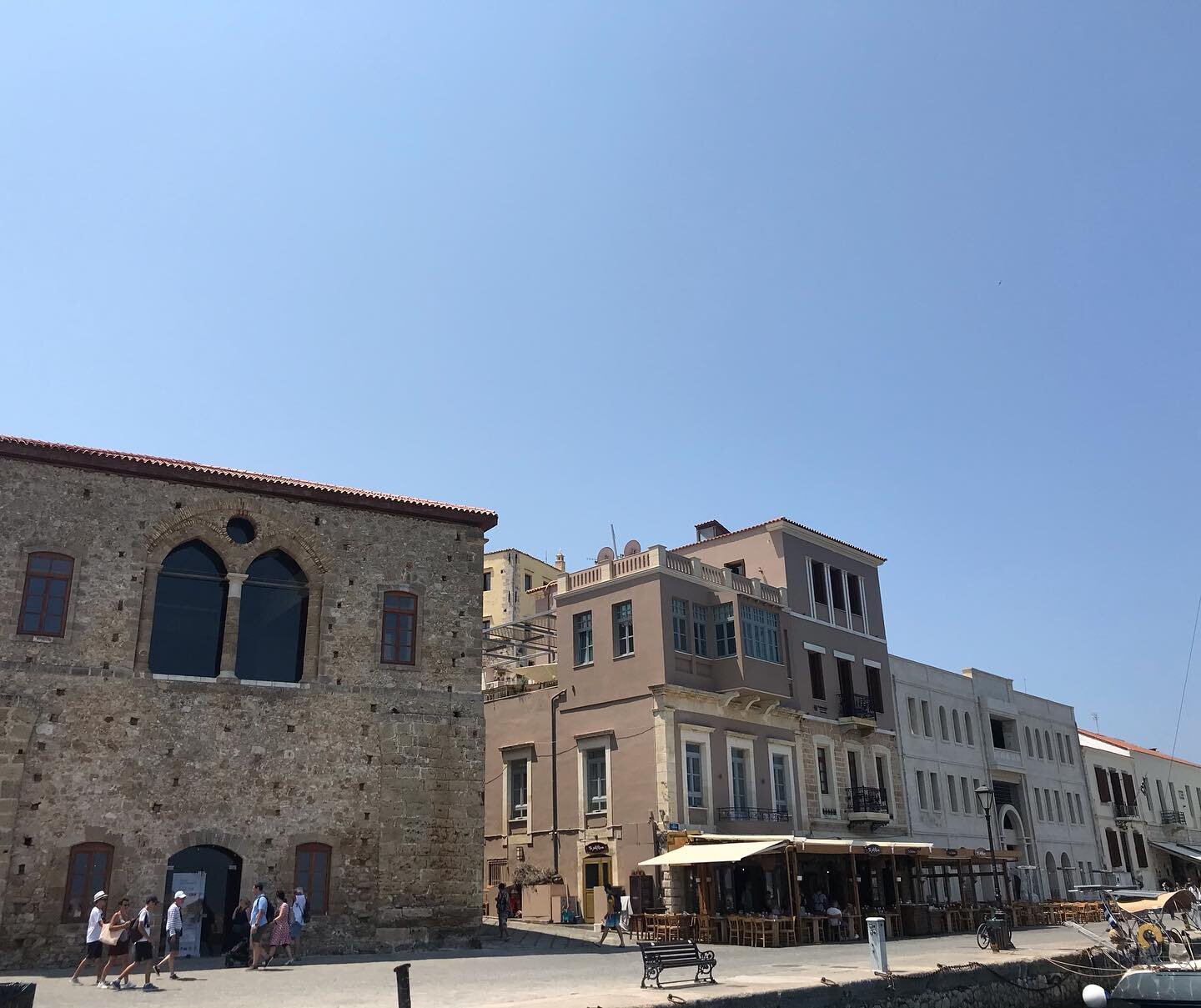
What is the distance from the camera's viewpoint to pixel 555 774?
1307 inches

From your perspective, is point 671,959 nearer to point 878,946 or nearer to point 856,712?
point 878,946

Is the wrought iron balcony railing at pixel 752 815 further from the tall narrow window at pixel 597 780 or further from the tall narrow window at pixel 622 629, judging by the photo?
the tall narrow window at pixel 622 629

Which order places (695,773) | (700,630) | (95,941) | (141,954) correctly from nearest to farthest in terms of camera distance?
1. (141,954)
2. (95,941)
3. (695,773)
4. (700,630)

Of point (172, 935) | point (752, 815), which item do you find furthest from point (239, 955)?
point (752, 815)

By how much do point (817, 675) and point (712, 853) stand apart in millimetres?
13033

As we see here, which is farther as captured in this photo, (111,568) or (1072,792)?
(1072,792)

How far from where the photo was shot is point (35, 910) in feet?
65.9

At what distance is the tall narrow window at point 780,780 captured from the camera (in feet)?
112

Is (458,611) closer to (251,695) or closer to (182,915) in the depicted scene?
(251,695)

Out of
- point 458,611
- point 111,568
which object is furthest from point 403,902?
point 111,568

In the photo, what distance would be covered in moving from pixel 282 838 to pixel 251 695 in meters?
3.23

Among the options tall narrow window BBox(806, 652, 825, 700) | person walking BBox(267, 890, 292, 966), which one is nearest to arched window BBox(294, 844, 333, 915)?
person walking BBox(267, 890, 292, 966)

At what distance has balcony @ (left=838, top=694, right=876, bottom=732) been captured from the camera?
3775 cm

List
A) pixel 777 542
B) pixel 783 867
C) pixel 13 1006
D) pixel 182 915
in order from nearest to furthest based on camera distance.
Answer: pixel 13 1006
pixel 182 915
pixel 783 867
pixel 777 542
